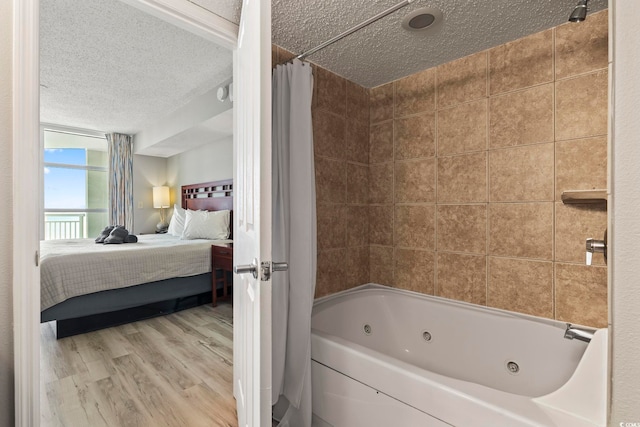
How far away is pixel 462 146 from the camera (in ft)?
6.12

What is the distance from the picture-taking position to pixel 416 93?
2076 millimetres

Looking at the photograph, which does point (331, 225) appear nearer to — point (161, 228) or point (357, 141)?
point (357, 141)

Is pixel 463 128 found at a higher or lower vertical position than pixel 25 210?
higher

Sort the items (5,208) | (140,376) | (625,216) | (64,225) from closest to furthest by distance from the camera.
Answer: (625,216), (5,208), (140,376), (64,225)

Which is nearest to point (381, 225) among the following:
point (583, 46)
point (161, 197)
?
point (583, 46)

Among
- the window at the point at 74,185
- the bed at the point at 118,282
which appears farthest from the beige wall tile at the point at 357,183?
the window at the point at 74,185

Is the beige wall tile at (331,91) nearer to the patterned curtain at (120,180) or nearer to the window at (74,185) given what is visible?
the patterned curtain at (120,180)

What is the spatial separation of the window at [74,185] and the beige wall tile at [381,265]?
18.3ft

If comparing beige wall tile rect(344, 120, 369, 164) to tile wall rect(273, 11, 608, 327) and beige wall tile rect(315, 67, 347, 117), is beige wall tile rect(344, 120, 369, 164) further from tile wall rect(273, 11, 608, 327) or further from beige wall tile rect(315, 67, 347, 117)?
beige wall tile rect(315, 67, 347, 117)

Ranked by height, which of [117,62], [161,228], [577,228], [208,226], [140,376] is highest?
[117,62]

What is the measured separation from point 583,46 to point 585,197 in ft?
2.56

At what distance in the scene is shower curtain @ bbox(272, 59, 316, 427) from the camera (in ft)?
4.70

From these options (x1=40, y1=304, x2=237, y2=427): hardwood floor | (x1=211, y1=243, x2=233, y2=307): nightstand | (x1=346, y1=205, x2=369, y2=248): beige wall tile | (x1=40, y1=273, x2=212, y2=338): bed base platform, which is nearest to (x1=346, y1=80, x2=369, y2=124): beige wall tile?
(x1=346, y1=205, x2=369, y2=248): beige wall tile

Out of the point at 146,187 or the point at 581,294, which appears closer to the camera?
the point at 581,294
